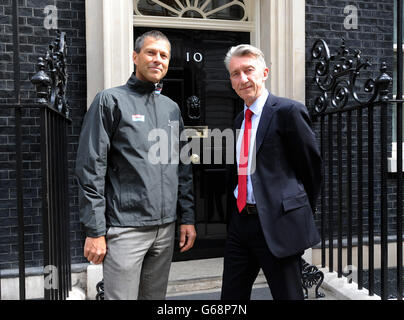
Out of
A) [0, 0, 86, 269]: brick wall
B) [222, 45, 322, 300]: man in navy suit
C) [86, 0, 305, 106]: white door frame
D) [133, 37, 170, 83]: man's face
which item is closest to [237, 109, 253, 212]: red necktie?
[222, 45, 322, 300]: man in navy suit

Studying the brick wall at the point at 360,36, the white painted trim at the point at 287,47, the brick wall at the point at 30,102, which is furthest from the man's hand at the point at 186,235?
the brick wall at the point at 360,36

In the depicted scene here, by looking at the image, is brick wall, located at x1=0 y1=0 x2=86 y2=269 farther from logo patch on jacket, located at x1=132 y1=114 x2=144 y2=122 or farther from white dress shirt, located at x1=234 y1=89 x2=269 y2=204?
white dress shirt, located at x1=234 y1=89 x2=269 y2=204

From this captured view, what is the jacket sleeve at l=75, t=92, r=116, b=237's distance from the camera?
2137mm

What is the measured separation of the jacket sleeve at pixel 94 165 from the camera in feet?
7.01

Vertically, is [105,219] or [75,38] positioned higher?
[75,38]

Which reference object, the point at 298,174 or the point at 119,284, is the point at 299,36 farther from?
the point at 119,284

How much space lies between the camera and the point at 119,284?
88.4 inches

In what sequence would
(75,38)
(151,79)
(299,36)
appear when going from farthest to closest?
(299,36), (75,38), (151,79)

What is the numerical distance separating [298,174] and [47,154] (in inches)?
70.8

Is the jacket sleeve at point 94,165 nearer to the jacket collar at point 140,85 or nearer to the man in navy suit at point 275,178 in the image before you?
the jacket collar at point 140,85

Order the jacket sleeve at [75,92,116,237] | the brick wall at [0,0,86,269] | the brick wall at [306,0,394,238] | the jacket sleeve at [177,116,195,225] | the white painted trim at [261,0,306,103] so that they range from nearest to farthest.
→ the jacket sleeve at [75,92,116,237] < the jacket sleeve at [177,116,195,225] < the brick wall at [0,0,86,269] < the white painted trim at [261,0,306,103] < the brick wall at [306,0,394,238]

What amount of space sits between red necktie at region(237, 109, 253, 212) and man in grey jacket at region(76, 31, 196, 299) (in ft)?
1.36

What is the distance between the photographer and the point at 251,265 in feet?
8.00

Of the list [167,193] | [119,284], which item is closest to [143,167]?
[167,193]
